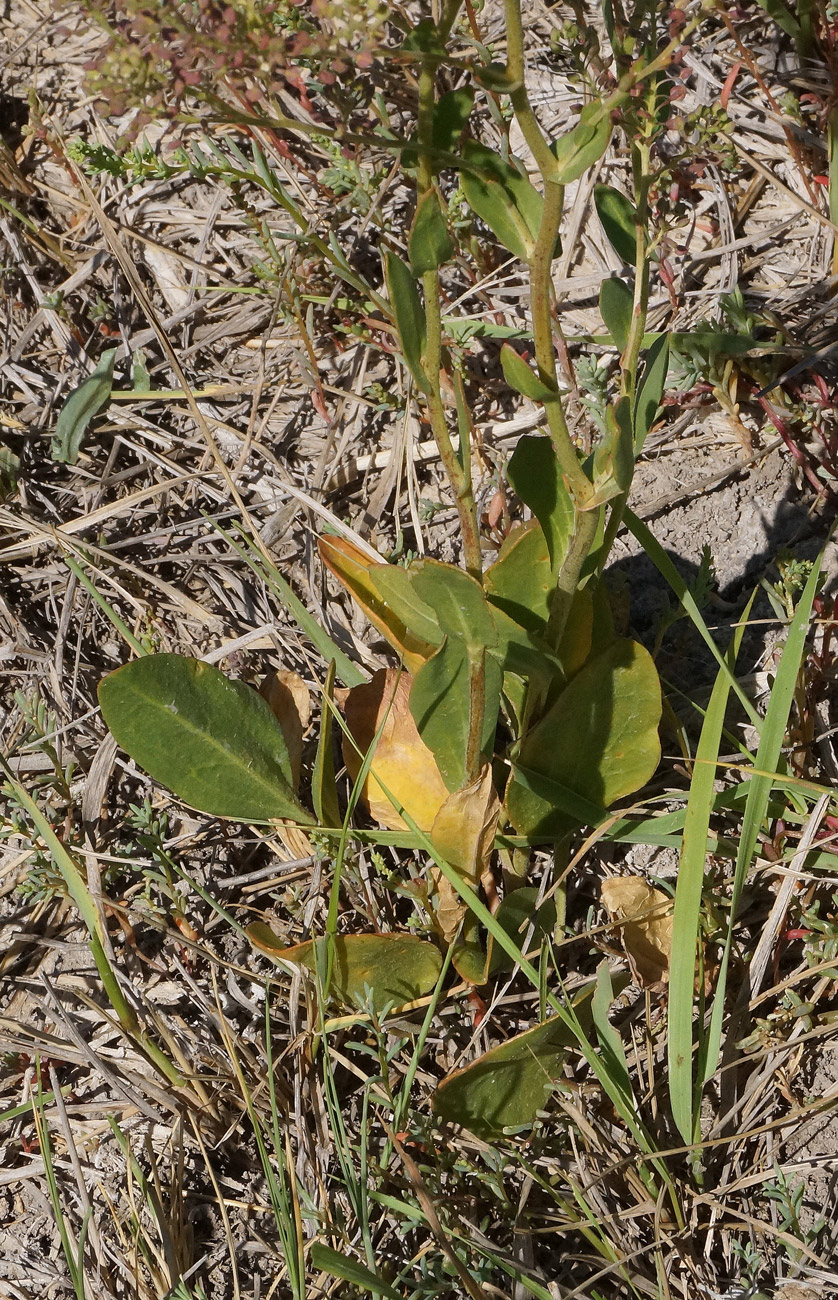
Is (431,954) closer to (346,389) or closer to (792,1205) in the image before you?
(792,1205)

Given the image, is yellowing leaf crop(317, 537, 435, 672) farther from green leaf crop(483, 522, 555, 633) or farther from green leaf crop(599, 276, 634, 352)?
green leaf crop(599, 276, 634, 352)

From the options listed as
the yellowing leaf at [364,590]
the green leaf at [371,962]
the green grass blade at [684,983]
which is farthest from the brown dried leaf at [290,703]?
the green grass blade at [684,983]

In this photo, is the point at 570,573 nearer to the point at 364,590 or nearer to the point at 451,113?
the point at 364,590

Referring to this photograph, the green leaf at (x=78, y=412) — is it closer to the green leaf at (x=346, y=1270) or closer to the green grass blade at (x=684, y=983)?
the green grass blade at (x=684, y=983)

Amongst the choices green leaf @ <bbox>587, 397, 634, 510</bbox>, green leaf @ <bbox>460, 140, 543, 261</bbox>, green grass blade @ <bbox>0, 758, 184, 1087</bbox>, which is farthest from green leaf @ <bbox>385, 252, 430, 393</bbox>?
green grass blade @ <bbox>0, 758, 184, 1087</bbox>

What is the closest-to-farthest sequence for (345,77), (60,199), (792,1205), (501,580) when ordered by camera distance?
(792,1205) < (501,580) < (345,77) < (60,199)

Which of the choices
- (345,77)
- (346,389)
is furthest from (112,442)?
(345,77)

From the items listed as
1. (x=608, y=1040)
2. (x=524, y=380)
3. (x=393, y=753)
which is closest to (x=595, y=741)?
(x=393, y=753)
